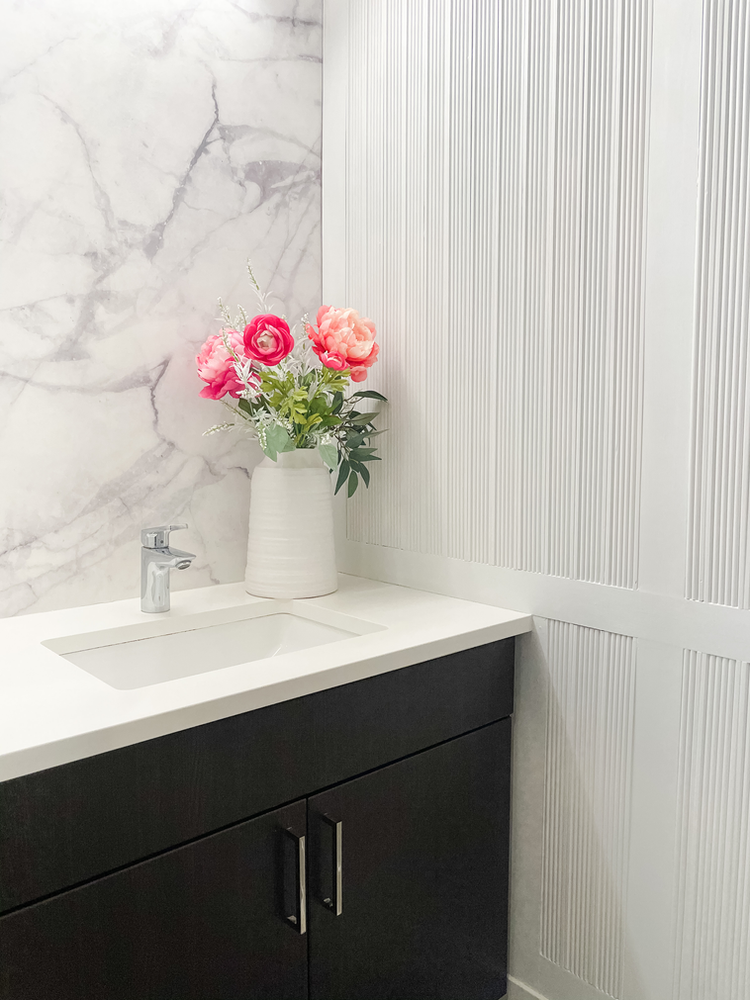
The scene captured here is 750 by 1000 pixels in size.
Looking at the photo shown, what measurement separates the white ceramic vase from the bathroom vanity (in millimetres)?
84

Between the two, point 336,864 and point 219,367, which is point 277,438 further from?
point 336,864

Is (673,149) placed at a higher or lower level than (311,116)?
lower

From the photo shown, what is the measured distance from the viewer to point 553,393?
4.03 ft

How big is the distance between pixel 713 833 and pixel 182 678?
78 centimetres

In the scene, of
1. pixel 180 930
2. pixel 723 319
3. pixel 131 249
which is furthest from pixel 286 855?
pixel 131 249

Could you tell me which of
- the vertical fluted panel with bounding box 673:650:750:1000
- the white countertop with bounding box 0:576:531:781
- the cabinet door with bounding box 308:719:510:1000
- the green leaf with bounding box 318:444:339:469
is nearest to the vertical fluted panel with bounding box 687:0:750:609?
the vertical fluted panel with bounding box 673:650:750:1000

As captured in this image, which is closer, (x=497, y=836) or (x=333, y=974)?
(x=333, y=974)

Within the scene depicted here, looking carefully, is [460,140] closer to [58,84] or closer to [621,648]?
[58,84]

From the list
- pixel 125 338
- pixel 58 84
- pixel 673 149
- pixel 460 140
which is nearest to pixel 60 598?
pixel 125 338

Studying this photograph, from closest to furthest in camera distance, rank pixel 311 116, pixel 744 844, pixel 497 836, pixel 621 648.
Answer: pixel 744 844 → pixel 621 648 → pixel 497 836 → pixel 311 116

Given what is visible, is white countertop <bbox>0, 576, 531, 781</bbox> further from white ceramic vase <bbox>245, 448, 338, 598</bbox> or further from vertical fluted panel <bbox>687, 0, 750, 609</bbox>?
vertical fluted panel <bbox>687, 0, 750, 609</bbox>

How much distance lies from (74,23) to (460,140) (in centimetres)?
67

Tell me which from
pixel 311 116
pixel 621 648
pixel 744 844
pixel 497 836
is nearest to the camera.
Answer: pixel 744 844

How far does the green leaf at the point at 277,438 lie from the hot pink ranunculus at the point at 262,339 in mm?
112
